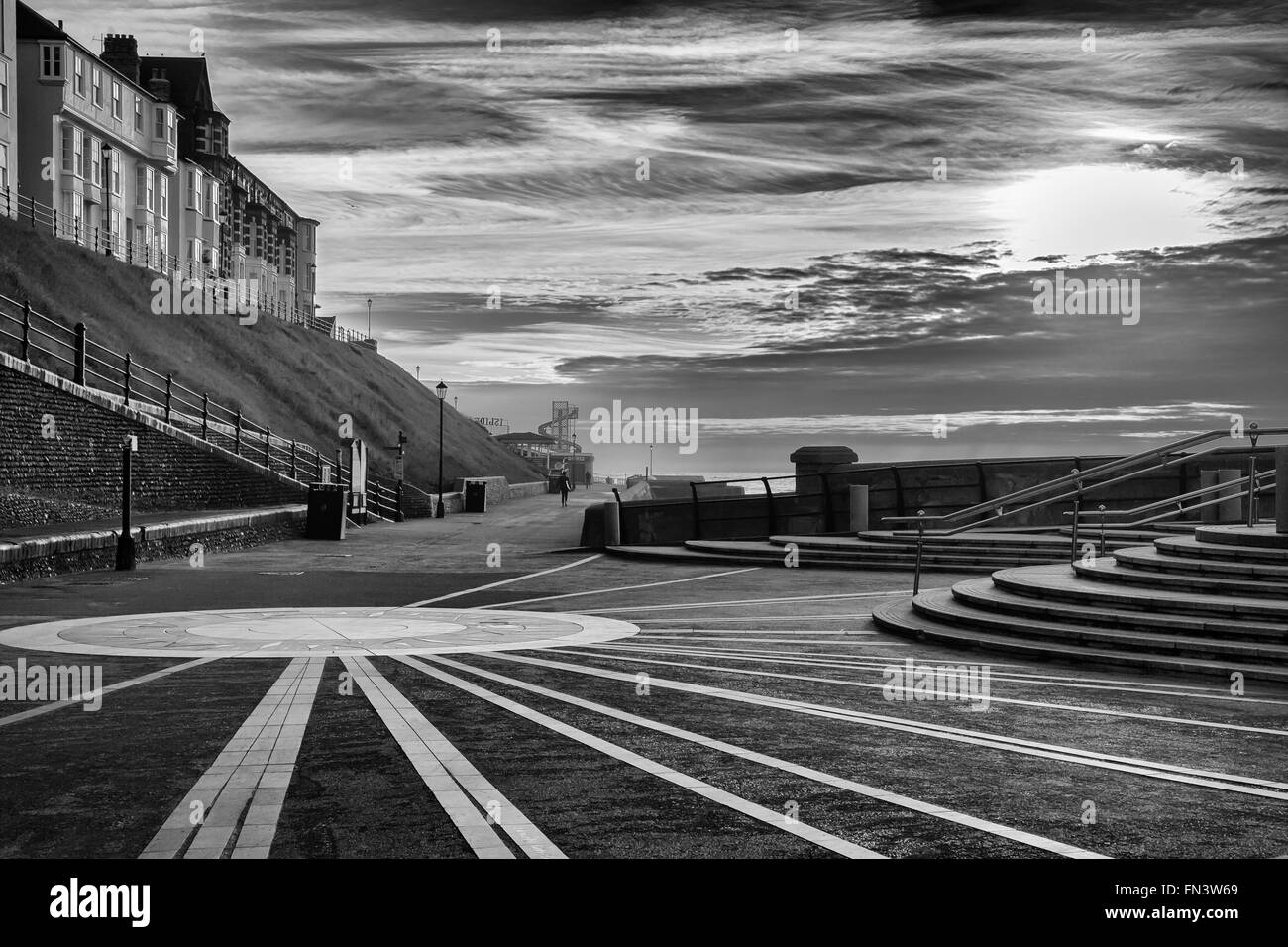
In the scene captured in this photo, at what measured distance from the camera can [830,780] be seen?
680 cm

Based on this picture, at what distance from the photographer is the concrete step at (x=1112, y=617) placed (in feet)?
37.8

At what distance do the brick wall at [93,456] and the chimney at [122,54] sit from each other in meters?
51.3

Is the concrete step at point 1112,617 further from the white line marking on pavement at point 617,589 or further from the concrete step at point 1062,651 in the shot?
the white line marking on pavement at point 617,589

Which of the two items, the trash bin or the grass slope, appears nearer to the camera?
the trash bin

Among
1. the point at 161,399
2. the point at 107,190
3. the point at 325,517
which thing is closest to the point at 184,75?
the point at 107,190

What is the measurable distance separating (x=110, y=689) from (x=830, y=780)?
6.02 metres

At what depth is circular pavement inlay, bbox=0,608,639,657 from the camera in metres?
12.1

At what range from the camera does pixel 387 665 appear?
1092cm

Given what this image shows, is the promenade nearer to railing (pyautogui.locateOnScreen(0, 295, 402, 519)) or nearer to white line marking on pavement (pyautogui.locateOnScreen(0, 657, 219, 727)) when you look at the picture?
white line marking on pavement (pyautogui.locateOnScreen(0, 657, 219, 727))

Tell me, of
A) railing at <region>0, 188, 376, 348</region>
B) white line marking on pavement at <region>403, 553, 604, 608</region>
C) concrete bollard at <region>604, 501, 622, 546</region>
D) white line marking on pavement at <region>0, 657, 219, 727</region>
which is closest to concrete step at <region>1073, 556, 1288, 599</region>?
white line marking on pavement at <region>403, 553, 604, 608</region>

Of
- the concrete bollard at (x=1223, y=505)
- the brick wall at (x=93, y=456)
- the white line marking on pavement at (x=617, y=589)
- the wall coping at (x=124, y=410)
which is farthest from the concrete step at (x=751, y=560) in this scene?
the wall coping at (x=124, y=410)

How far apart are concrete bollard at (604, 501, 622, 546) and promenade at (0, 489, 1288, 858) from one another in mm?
13478
